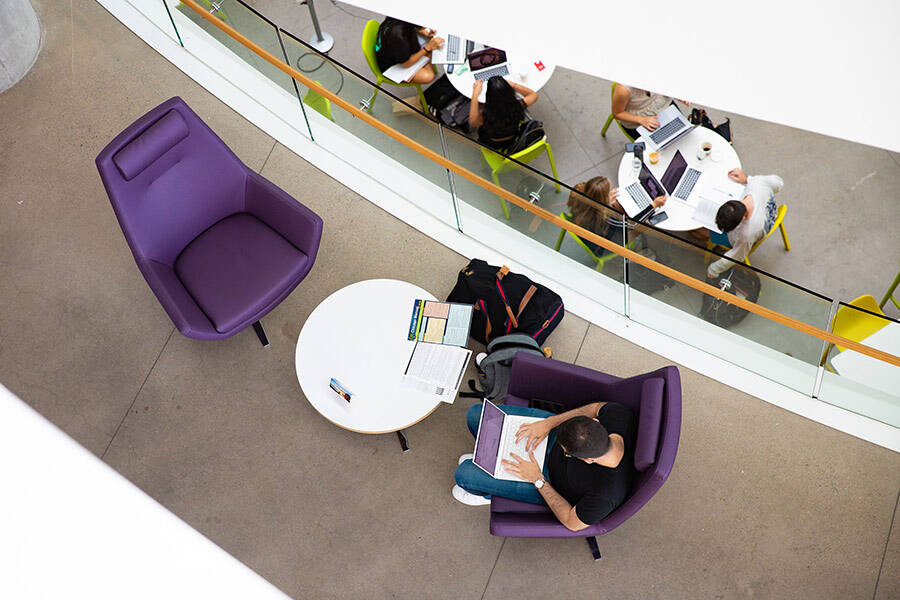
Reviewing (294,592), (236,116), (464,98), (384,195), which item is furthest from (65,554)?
(464,98)

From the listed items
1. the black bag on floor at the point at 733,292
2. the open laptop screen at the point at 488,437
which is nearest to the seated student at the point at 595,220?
the black bag on floor at the point at 733,292

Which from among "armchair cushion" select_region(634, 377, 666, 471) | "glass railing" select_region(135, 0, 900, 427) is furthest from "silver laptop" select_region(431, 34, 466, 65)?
"armchair cushion" select_region(634, 377, 666, 471)

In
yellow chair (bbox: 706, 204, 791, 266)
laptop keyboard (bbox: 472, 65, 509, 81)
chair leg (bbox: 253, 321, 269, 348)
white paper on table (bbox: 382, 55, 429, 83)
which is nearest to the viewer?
chair leg (bbox: 253, 321, 269, 348)

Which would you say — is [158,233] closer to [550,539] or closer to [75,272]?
[75,272]

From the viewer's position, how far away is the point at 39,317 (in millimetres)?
4594

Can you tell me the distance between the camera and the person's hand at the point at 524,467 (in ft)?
11.6

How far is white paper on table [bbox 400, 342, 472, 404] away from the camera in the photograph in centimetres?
392

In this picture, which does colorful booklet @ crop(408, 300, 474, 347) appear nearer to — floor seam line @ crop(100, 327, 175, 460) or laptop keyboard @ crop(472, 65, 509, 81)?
floor seam line @ crop(100, 327, 175, 460)

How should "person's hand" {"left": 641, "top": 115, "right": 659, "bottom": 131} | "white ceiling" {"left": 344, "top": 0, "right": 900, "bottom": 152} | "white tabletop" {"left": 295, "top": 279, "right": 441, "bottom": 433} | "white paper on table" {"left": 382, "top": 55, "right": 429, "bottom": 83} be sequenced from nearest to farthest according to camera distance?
"white ceiling" {"left": 344, "top": 0, "right": 900, "bottom": 152}, "white tabletop" {"left": 295, "top": 279, "right": 441, "bottom": 433}, "person's hand" {"left": 641, "top": 115, "right": 659, "bottom": 131}, "white paper on table" {"left": 382, "top": 55, "right": 429, "bottom": 83}

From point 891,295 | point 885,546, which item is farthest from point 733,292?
point 891,295

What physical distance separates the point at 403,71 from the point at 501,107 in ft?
3.67

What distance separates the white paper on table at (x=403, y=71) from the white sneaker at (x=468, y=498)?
3424mm

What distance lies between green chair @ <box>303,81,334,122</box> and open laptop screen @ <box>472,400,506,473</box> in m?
2.23

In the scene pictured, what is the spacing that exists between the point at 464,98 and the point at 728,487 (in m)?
3.47
